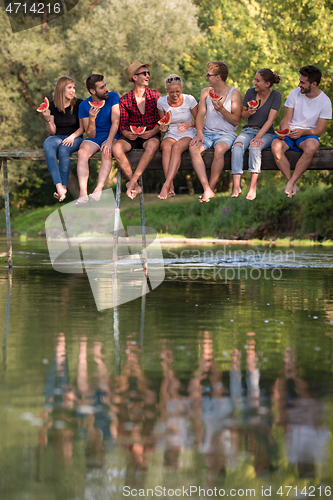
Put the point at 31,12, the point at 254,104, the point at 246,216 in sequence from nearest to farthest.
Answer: the point at 254,104 < the point at 246,216 < the point at 31,12

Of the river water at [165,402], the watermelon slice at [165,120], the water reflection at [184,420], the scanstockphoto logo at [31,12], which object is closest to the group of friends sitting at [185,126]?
the watermelon slice at [165,120]

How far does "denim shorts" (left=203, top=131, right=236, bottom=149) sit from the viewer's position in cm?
1166

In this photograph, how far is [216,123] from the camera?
1179 cm

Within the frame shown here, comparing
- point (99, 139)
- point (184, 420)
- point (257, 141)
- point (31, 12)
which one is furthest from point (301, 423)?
point (31, 12)

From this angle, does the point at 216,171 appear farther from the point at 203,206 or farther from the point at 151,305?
the point at 203,206

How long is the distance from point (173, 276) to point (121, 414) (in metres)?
9.67

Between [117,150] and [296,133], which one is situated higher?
[296,133]

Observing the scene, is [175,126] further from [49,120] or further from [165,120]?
[49,120]

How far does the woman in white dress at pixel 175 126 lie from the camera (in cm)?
1162

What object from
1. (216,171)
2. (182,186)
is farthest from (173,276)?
(182,186)

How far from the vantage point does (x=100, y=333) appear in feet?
21.7

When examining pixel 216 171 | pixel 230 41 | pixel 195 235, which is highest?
pixel 230 41

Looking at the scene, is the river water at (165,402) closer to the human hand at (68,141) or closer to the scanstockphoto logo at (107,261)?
the scanstockphoto logo at (107,261)

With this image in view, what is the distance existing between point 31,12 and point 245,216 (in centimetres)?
1971
